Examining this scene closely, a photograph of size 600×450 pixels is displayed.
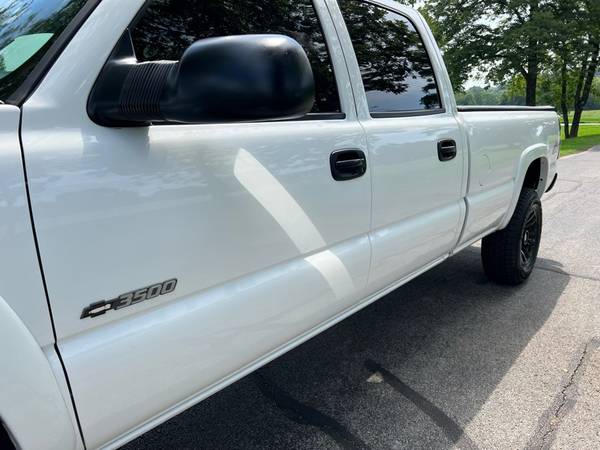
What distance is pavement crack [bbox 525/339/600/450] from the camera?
7.02 feet

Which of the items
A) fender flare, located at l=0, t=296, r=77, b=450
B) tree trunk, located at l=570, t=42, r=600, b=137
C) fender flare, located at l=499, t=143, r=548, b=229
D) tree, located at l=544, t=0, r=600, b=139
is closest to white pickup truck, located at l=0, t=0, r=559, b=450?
fender flare, located at l=0, t=296, r=77, b=450

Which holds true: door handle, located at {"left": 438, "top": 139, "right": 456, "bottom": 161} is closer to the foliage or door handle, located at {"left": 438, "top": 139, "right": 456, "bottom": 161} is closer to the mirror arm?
the mirror arm

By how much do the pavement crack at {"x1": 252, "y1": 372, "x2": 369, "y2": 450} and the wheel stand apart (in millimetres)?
2092

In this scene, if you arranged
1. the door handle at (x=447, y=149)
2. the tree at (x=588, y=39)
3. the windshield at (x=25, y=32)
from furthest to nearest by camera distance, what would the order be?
the tree at (x=588, y=39)
the door handle at (x=447, y=149)
the windshield at (x=25, y=32)

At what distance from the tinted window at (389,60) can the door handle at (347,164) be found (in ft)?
1.12

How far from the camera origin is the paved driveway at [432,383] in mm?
2197

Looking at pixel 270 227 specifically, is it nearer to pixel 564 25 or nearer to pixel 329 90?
pixel 329 90

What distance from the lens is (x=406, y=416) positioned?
2.32m

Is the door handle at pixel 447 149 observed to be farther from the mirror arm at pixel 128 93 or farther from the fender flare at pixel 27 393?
Answer: the fender flare at pixel 27 393

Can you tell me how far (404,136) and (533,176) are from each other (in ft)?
7.58

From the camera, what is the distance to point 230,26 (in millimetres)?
1616

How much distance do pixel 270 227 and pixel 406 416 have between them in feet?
4.32

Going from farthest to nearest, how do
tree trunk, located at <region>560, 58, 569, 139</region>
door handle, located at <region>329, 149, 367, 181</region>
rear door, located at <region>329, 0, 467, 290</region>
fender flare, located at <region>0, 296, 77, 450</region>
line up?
tree trunk, located at <region>560, 58, 569, 139</region> → rear door, located at <region>329, 0, 467, 290</region> → door handle, located at <region>329, 149, 367, 181</region> → fender flare, located at <region>0, 296, 77, 450</region>

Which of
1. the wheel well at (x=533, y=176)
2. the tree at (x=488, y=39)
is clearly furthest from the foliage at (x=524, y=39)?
the wheel well at (x=533, y=176)
